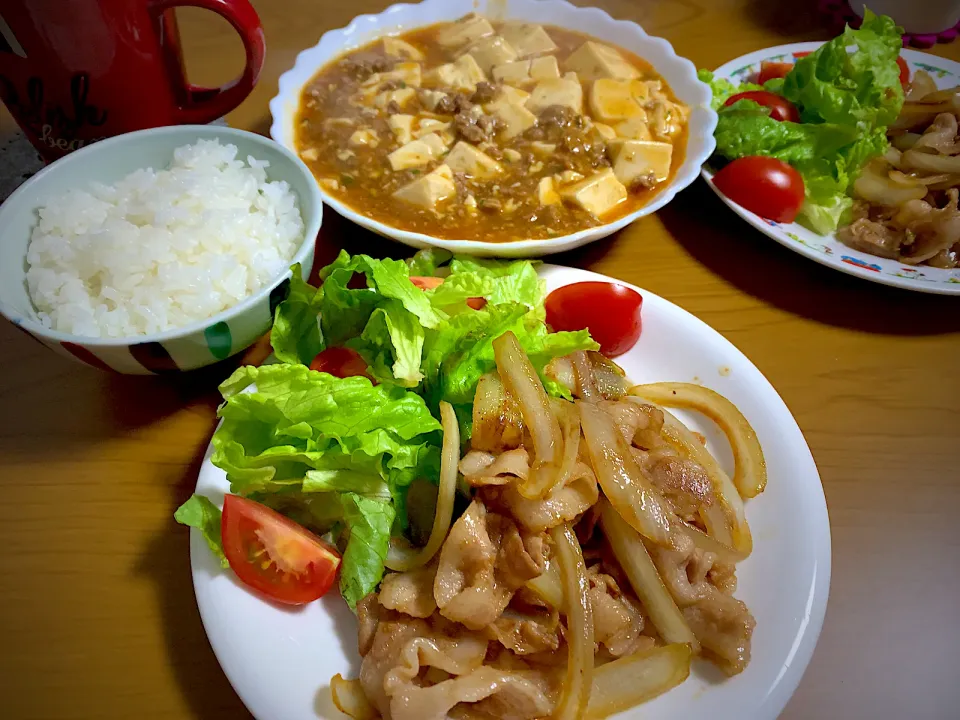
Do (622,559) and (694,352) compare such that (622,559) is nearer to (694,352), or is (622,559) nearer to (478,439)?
(478,439)

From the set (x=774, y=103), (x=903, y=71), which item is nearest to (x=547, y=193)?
(x=774, y=103)

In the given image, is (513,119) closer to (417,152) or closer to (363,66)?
(417,152)

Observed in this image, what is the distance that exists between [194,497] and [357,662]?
1.69 feet

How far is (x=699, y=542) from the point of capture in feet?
4.67

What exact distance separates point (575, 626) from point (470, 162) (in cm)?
178

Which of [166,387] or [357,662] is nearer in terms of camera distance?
[357,662]

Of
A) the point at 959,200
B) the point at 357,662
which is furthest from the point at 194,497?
the point at 959,200

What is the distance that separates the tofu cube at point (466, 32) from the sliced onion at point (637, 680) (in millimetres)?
2734

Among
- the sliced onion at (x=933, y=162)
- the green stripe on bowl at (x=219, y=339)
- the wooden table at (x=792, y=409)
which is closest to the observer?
the wooden table at (x=792, y=409)

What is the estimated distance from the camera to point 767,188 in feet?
7.84

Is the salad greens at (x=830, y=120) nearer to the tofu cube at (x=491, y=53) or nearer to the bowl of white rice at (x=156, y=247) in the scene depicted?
the tofu cube at (x=491, y=53)

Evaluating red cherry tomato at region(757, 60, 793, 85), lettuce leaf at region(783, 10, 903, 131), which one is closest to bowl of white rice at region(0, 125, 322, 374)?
lettuce leaf at region(783, 10, 903, 131)

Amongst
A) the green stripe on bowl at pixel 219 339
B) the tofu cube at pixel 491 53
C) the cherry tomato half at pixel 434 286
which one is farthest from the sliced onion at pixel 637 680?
the tofu cube at pixel 491 53

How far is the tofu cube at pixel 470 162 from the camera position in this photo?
2518 mm
